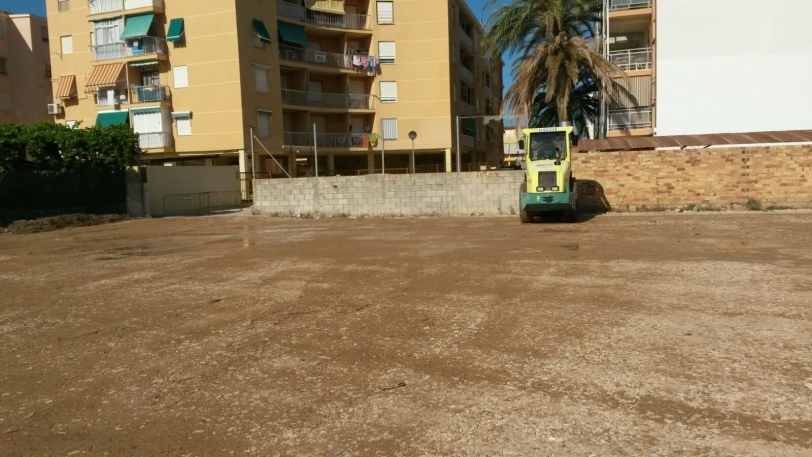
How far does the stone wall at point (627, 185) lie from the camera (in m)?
19.8

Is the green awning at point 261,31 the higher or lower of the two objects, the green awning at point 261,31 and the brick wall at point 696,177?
the higher

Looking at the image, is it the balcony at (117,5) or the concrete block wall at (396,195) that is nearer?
the concrete block wall at (396,195)

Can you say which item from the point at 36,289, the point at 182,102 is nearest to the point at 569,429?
the point at 36,289

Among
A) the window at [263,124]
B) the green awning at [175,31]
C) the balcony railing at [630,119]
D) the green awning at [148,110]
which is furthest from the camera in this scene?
the window at [263,124]

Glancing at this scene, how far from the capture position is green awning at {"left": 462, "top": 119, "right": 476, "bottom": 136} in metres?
48.8

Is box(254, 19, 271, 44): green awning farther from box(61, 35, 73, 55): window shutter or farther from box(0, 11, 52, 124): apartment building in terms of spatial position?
box(0, 11, 52, 124): apartment building

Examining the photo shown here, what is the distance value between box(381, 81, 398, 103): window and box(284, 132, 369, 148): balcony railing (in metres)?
2.99

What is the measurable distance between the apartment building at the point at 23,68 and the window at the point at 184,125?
15.2m

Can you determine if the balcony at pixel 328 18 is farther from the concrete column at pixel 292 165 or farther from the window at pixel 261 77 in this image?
the concrete column at pixel 292 165

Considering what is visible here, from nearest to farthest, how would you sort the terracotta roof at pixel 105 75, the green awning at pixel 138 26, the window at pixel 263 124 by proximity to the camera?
the green awning at pixel 138 26, the terracotta roof at pixel 105 75, the window at pixel 263 124

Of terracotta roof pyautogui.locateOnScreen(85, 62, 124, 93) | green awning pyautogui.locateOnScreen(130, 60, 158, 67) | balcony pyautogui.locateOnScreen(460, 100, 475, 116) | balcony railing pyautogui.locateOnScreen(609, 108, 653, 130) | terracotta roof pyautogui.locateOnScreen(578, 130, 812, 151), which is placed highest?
green awning pyautogui.locateOnScreen(130, 60, 158, 67)

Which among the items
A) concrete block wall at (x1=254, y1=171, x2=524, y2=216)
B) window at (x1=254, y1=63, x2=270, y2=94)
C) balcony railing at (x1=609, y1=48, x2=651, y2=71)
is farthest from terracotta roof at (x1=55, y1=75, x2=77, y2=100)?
balcony railing at (x1=609, y1=48, x2=651, y2=71)

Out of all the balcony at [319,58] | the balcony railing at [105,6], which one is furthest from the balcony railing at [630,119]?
the balcony railing at [105,6]

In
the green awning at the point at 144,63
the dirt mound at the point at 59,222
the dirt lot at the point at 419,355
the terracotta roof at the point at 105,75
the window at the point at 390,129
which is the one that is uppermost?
the green awning at the point at 144,63
